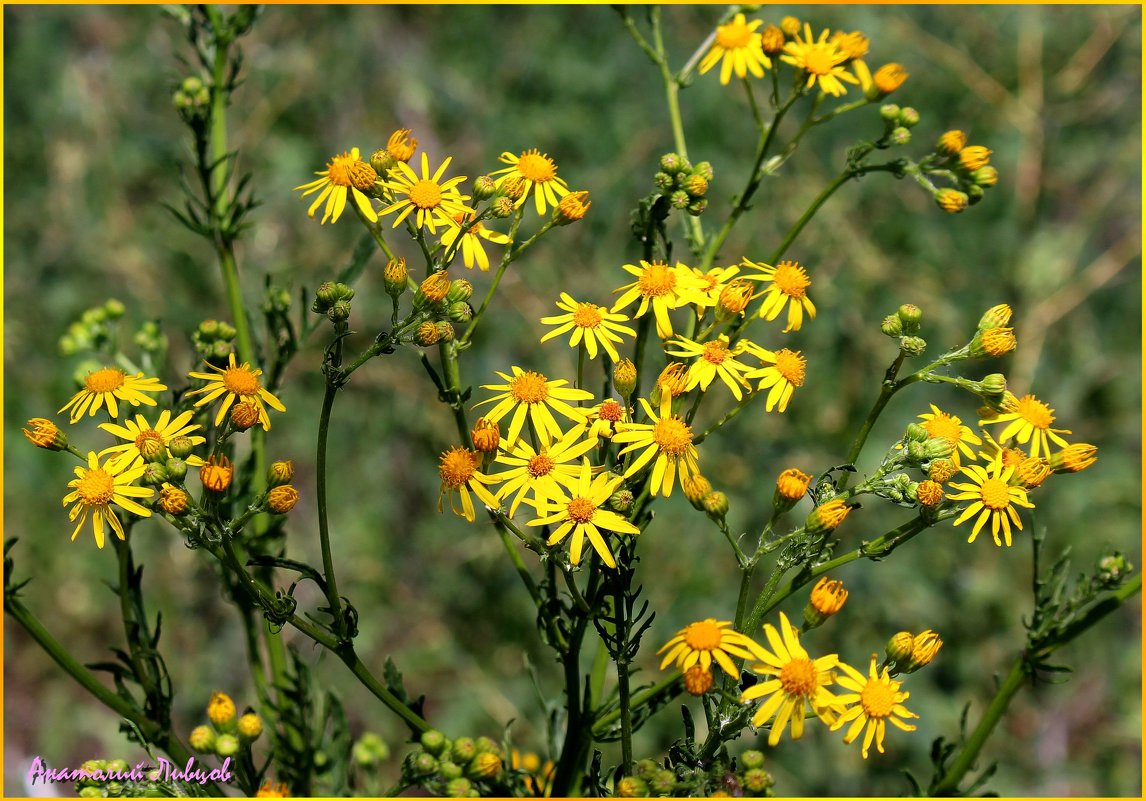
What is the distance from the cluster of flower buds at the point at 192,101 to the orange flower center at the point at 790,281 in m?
1.47

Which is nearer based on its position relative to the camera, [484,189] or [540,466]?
[540,466]

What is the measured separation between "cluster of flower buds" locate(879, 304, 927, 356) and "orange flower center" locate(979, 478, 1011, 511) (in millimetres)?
267

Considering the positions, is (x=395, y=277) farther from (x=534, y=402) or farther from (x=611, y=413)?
(x=611, y=413)

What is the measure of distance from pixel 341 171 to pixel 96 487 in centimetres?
71

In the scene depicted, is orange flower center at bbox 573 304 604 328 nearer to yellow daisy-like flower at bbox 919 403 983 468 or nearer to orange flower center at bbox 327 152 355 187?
orange flower center at bbox 327 152 355 187

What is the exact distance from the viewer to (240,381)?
170 centimetres

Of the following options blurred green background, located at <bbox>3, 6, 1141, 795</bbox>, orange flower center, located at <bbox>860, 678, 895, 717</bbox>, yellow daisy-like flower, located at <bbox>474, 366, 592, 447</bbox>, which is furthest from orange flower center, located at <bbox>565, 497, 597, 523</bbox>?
blurred green background, located at <bbox>3, 6, 1141, 795</bbox>

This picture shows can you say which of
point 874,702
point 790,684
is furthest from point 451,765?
point 874,702

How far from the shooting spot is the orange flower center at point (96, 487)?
1.63 metres

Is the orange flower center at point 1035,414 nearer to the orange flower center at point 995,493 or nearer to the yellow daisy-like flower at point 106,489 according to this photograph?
the orange flower center at point 995,493

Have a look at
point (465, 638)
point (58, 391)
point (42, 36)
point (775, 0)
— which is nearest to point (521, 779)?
point (465, 638)

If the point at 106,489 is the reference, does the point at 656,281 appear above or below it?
above

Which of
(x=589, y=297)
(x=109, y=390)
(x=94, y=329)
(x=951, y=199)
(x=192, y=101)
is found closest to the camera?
(x=109, y=390)

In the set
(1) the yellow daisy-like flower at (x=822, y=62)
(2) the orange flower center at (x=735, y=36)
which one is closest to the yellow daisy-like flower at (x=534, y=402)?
(1) the yellow daisy-like flower at (x=822, y=62)
